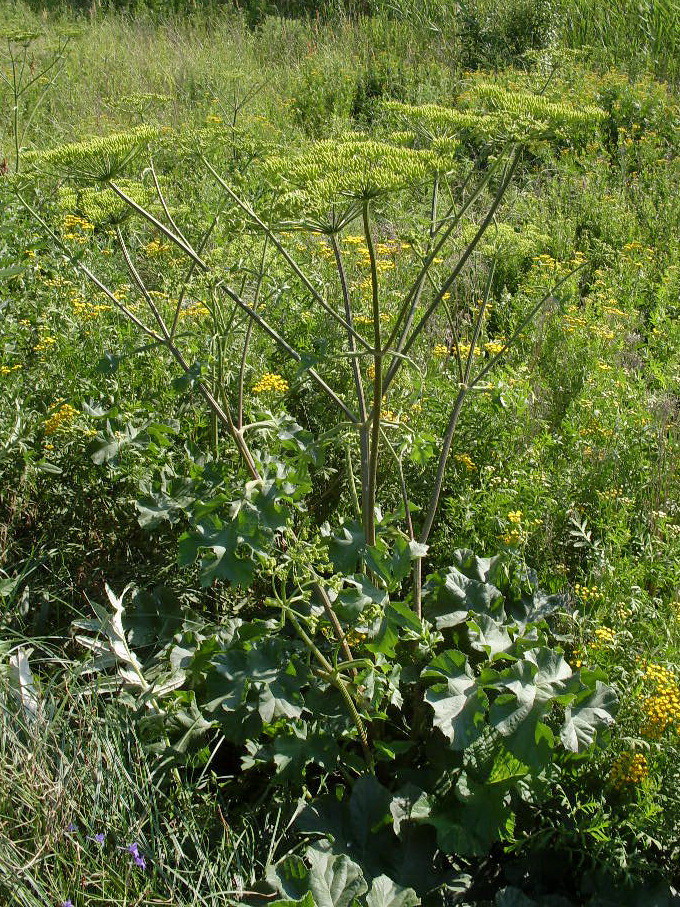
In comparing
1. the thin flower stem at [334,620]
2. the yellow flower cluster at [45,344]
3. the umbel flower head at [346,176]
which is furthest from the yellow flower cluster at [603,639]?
the yellow flower cluster at [45,344]

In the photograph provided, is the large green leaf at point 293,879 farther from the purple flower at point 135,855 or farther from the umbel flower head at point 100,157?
the umbel flower head at point 100,157

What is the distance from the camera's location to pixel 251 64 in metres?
9.43

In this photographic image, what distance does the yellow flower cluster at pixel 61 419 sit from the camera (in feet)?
9.02

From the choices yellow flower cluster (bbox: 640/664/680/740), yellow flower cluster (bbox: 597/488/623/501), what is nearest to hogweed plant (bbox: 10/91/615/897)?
yellow flower cluster (bbox: 640/664/680/740)

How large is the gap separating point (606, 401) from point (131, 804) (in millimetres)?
2362

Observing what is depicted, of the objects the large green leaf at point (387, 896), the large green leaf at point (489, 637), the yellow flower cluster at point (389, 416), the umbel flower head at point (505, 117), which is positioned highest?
the umbel flower head at point (505, 117)

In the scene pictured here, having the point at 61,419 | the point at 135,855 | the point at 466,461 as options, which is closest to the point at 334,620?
the point at 135,855

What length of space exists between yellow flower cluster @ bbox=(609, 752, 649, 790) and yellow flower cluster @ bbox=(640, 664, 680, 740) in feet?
0.24

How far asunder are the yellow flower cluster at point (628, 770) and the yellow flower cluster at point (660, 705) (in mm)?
72

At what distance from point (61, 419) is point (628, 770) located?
77.0 inches

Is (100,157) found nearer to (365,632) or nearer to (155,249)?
(365,632)

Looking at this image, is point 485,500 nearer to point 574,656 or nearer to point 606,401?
point 574,656

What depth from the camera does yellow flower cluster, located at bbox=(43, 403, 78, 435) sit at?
2.75 m

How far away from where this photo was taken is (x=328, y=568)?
2244 millimetres
